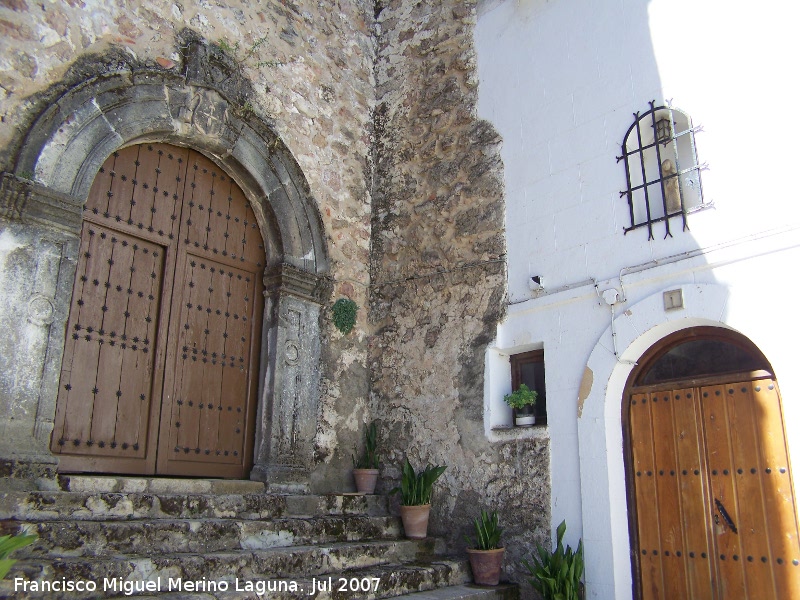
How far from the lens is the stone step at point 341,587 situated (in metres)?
3.29

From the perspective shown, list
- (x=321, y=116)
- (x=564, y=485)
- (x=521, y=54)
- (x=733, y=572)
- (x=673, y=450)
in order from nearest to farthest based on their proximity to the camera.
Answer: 1. (x=733, y=572)
2. (x=673, y=450)
3. (x=564, y=485)
4. (x=521, y=54)
5. (x=321, y=116)

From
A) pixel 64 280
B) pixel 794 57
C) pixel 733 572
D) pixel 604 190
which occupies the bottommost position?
pixel 733 572

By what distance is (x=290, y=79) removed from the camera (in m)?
6.02

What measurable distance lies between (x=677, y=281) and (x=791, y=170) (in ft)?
2.97

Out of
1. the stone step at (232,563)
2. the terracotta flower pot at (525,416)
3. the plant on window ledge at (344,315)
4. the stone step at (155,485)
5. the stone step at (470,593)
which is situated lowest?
the stone step at (470,593)

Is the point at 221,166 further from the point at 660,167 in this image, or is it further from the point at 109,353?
the point at 660,167

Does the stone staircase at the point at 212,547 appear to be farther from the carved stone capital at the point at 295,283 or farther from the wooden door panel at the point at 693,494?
the carved stone capital at the point at 295,283

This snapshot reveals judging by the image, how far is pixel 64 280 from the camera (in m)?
4.24

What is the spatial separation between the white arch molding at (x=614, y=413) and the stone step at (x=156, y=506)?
182 cm

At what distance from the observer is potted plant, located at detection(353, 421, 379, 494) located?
5680 mm

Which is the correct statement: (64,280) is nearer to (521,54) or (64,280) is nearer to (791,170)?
(521,54)

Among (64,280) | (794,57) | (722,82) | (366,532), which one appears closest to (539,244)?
(722,82)

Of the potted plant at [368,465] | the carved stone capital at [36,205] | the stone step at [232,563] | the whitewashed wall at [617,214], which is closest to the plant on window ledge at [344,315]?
the potted plant at [368,465]

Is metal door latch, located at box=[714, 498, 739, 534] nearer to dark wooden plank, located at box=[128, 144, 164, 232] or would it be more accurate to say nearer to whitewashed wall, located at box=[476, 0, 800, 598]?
whitewashed wall, located at box=[476, 0, 800, 598]
